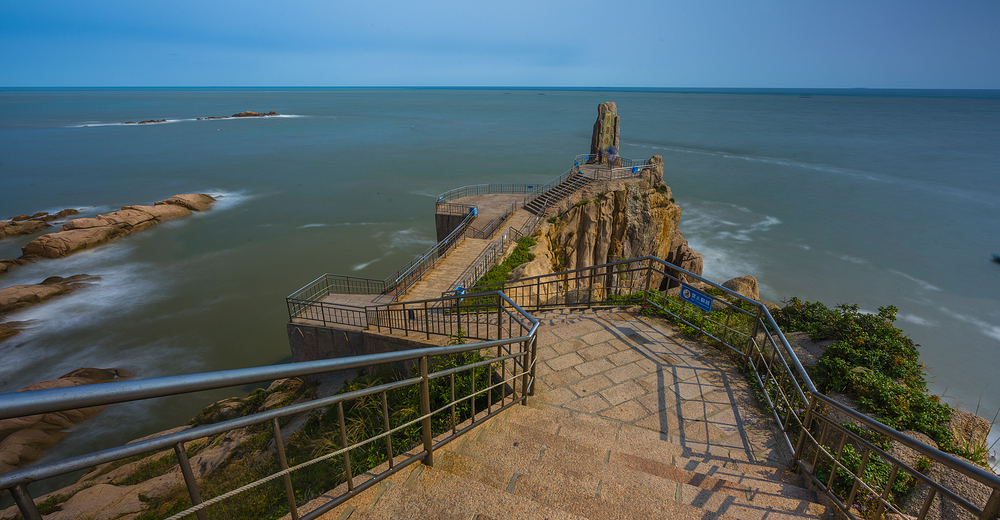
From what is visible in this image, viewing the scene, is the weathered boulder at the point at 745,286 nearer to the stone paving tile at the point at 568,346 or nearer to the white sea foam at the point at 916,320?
the white sea foam at the point at 916,320

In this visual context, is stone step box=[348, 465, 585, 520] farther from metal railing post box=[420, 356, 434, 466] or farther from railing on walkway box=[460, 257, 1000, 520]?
railing on walkway box=[460, 257, 1000, 520]

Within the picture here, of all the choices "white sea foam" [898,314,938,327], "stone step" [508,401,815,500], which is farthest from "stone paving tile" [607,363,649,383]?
"white sea foam" [898,314,938,327]

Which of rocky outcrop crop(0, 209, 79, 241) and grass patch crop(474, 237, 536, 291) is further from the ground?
grass patch crop(474, 237, 536, 291)

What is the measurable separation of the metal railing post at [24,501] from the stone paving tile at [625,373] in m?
5.87

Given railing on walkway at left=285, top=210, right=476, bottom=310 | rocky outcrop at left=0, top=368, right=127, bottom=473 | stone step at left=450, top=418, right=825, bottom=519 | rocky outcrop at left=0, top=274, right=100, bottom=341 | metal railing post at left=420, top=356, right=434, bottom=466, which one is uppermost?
metal railing post at left=420, top=356, right=434, bottom=466

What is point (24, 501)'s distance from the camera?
4.58 ft

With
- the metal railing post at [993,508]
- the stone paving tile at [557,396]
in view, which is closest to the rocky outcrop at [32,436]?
the stone paving tile at [557,396]

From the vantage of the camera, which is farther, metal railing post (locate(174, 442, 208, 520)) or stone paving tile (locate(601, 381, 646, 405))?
stone paving tile (locate(601, 381, 646, 405))

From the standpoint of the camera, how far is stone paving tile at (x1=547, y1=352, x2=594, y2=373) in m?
6.74

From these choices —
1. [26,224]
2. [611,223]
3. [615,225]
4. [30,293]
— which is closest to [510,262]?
[611,223]

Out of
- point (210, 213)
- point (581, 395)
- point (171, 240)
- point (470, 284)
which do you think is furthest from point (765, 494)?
point (210, 213)

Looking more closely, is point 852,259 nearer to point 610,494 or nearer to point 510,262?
point 510,262

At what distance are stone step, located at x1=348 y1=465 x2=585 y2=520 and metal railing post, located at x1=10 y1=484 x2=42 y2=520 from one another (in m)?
1.75

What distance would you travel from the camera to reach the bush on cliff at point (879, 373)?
18.0ft
